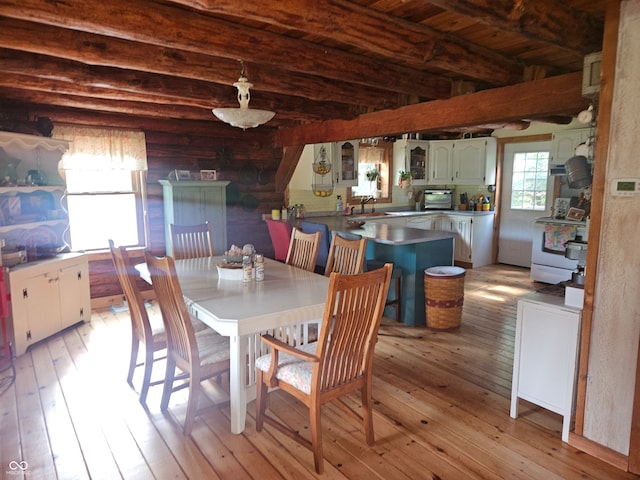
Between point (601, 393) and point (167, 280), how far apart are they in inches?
92.8

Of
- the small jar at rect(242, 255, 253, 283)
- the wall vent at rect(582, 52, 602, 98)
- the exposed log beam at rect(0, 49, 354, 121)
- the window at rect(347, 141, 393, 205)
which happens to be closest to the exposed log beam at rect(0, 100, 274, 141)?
the exposed log beam at rect(0, 49, 354, 121)

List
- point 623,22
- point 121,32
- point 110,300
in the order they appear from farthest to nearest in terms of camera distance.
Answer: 1. point 110,300
2. point 121,32
3. point 623,22

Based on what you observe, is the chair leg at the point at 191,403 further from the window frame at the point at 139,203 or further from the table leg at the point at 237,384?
the window frame at the point at 139,203

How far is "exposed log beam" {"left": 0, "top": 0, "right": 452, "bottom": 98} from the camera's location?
200 centimetres

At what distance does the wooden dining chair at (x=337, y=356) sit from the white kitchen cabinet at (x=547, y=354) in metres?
0.99

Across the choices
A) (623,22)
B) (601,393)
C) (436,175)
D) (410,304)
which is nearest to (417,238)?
(410,304)

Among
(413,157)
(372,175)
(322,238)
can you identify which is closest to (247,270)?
(322,238)

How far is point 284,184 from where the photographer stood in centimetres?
609

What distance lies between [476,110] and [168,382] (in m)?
3.05

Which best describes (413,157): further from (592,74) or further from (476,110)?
(592,74)

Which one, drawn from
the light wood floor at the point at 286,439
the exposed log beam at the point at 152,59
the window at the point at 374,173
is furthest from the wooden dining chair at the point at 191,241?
the window at the point at 374,173

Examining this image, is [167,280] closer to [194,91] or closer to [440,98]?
[194,91]

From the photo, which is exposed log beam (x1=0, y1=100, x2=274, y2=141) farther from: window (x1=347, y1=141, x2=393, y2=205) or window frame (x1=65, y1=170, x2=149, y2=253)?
window (x1=347, y1=141, x2=393, y2=205)

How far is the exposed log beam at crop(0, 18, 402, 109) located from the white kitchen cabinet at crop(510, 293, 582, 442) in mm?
1997
